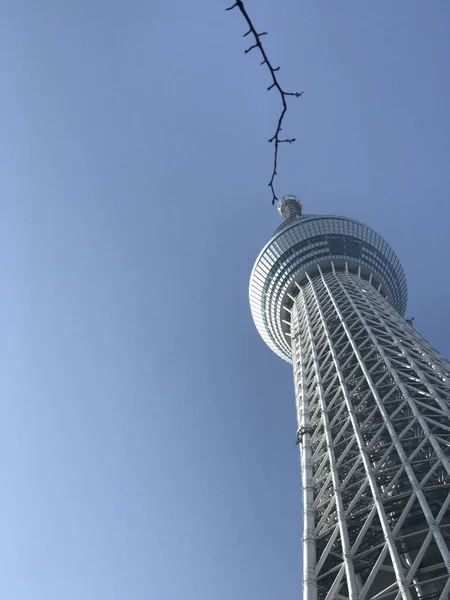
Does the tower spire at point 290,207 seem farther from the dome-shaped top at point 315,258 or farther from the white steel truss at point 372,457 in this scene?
the white steel truss at point 372,457

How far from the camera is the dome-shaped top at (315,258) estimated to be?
272 feet

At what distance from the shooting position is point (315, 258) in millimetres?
82750

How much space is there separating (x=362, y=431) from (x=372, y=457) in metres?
2.00

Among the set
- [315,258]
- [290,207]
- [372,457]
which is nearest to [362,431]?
[372,457]

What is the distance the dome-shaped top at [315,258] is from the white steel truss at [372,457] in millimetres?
19018

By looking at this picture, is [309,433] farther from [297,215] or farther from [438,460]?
[297,215]

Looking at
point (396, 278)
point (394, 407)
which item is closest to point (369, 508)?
point (394, 407)

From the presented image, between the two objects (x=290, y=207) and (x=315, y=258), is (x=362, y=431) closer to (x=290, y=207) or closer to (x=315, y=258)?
(x=315, y=258)

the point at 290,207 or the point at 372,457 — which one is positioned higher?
the point at 290,207

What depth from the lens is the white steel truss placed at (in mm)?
26750

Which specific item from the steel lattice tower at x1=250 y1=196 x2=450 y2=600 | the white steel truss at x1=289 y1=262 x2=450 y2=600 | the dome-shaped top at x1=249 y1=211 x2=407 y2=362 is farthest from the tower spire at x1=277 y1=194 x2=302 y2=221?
the white steel truss at x1=289 y1=262 x2=450 y2=600

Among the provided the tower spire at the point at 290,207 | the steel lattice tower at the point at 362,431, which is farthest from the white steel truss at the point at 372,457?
the tower spire at the point at 290,207

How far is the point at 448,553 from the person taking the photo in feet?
78.4

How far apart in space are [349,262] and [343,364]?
34135mm
